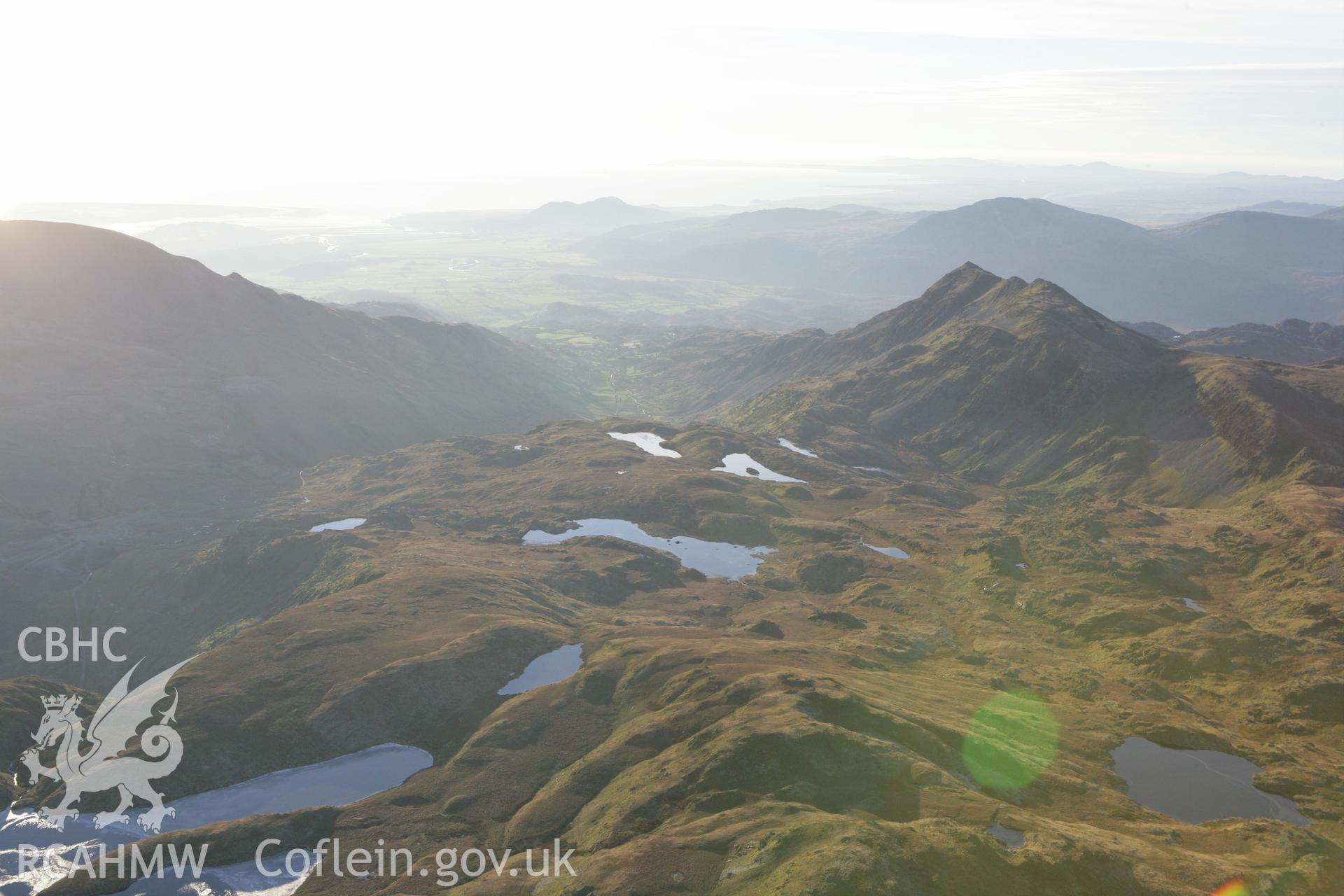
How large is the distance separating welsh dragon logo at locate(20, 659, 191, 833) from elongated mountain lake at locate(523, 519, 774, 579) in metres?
92.6

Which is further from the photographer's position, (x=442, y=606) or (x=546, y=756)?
(x=442, y=606)

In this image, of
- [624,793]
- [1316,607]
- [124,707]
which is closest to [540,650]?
[624,793]

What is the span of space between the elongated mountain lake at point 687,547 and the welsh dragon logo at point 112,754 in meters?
92.6

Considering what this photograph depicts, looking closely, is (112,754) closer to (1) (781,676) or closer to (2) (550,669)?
(2) (550,669)

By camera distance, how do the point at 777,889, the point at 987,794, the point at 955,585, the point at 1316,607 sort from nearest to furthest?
the point at 777,889
the point at 987,794
the point at 1316,607
the point at 955,585

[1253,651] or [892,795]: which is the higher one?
[892,795]

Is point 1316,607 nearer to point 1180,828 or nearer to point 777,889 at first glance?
point 1180,828

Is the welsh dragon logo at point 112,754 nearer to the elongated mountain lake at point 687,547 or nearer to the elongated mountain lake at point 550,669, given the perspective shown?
the elongated mountain lake at point 550,669

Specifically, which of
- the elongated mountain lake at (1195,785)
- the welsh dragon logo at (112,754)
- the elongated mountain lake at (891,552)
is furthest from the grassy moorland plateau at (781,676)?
the welsh dragon logo at (112,754)

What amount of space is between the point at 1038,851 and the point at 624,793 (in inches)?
1441

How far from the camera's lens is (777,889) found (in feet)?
184

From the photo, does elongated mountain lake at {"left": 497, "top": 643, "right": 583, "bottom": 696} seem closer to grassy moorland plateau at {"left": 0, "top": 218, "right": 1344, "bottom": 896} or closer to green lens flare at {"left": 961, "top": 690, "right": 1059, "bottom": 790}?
grassy moorland plateau at {"left": 0, "top": 218, "right": 1344, "bottom": 896}

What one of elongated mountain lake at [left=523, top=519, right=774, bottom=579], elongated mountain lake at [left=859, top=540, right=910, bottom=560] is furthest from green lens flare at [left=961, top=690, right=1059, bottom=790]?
elongated mountain lake at [left=523, top=519, right=774, bottom=579]

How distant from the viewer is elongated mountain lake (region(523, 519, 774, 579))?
559 feet
